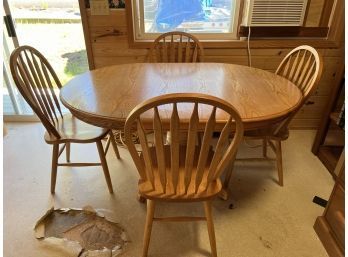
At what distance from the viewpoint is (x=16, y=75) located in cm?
129

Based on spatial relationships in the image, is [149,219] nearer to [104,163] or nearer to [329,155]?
[104,163]

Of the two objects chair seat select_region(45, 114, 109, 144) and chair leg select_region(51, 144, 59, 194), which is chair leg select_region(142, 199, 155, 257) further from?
chair leg select_region(51, 144, 59, 194)

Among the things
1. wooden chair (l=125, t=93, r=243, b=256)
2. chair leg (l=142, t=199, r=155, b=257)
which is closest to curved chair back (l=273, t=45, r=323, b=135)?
wooden chair (l=125, t=93, r=243, b=256)

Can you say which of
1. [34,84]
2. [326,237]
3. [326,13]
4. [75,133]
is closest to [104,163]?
[75,133]

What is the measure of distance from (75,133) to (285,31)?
181cm

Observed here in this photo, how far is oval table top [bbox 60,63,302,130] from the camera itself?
1123 millimetres

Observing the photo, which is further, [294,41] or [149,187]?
[294,41]

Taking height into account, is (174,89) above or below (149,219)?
above

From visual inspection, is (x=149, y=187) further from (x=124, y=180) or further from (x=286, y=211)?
(x=286, y=211)

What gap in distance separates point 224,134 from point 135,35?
1.56 metres

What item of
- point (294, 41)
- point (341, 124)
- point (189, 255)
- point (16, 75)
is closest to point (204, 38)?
point (294, 41)

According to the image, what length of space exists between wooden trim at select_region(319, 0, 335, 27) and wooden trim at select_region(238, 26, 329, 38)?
0.04 metres

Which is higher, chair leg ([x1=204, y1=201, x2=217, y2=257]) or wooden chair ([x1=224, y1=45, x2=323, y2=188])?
wooden chair ([x1=224, y1=45, x2=323, y2=188])

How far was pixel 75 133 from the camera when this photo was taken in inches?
60.2
